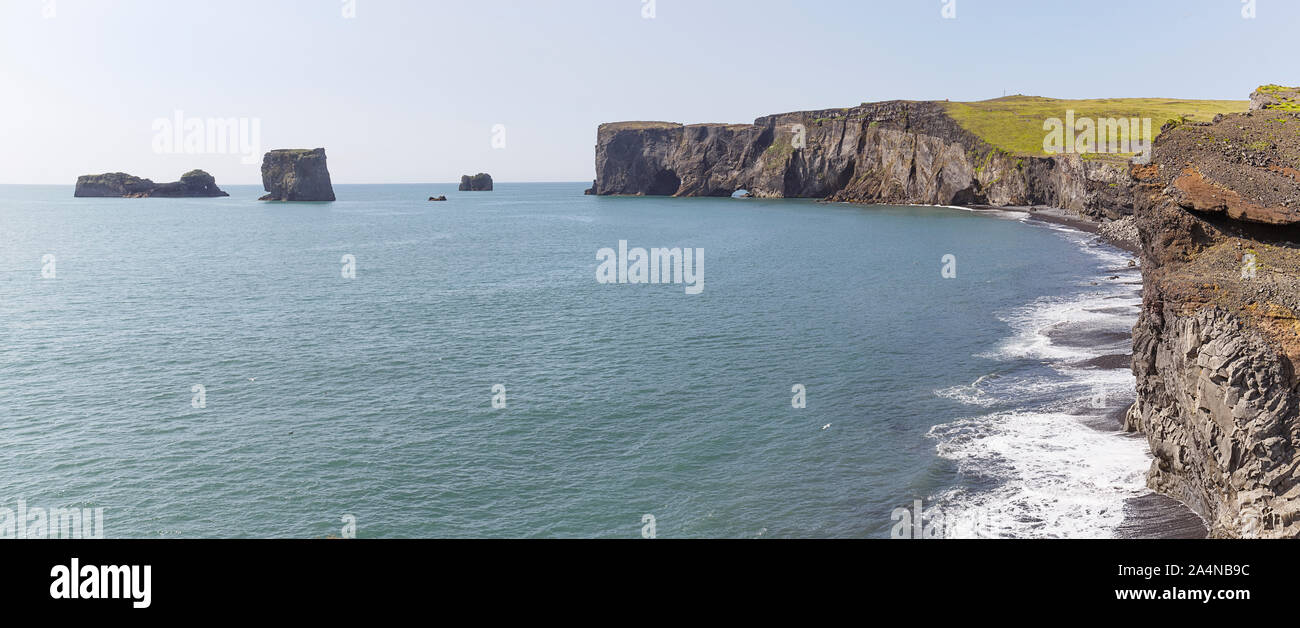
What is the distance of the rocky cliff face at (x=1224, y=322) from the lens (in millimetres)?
21812

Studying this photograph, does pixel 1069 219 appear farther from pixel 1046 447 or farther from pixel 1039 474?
pixel 1039 474

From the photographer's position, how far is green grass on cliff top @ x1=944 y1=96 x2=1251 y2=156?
499ft

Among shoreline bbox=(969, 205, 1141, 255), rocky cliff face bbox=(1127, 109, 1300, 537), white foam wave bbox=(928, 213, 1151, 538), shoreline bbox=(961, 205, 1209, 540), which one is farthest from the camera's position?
shoreline bbox=(969, 205, 1141, 255)

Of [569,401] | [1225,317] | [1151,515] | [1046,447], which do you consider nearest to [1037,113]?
[1046,447]

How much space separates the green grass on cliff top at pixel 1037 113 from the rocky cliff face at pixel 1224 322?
4886 inches

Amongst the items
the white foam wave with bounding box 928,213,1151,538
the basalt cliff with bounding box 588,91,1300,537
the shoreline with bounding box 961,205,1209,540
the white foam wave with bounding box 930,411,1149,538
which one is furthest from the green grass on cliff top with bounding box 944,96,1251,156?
the white foam wave with bounding box 930,411,1149,538

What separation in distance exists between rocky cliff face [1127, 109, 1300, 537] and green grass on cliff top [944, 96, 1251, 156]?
124092mm

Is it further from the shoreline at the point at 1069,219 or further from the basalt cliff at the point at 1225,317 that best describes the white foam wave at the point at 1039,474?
the shoreline at the point at 1069,219

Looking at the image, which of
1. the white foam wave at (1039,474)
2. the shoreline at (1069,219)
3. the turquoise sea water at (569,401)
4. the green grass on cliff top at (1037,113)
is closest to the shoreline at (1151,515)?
the white foam wave at (1039,474)

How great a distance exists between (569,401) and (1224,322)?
27987mm

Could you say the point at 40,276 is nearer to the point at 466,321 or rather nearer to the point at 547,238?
the point at 466,321

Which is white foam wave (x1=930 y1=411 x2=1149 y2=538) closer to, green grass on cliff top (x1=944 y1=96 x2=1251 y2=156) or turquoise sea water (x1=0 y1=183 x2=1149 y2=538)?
turquoise sea water (x1=0 y1=183 x2=1149 y2=538)
